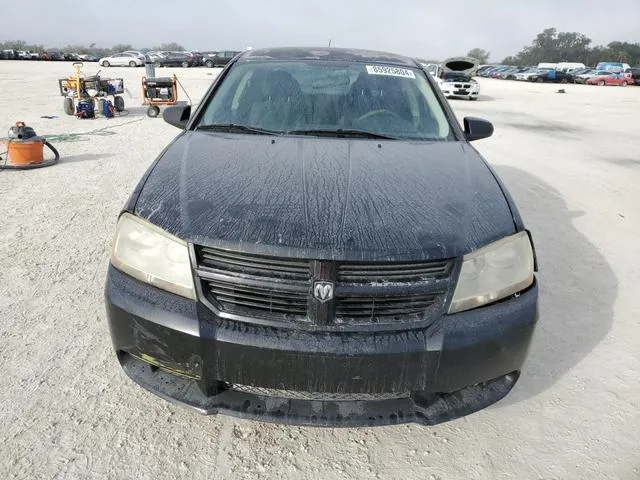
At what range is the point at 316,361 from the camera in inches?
65.4

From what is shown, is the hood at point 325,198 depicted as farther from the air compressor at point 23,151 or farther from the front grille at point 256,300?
the air compressor at point 23,151

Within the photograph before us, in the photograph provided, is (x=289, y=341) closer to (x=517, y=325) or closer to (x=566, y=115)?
(x=517, y=325)

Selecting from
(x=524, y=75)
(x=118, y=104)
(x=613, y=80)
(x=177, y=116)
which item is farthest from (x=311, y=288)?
(x=524, y=75)

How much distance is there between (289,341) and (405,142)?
61.2 inches

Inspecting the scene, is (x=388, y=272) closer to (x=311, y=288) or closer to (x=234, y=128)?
(x=311, y=288)

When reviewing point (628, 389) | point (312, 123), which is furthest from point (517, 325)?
point (312, 123)

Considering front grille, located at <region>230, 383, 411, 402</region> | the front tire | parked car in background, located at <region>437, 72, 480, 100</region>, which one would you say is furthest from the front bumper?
parked car in background, located at <region>437, 72, 480, 100</region>

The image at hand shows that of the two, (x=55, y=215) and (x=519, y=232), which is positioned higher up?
(x=519, y=232)

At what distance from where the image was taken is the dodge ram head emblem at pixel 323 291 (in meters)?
1.66

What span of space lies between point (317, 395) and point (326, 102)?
6.21 ft

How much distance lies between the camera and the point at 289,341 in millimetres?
1667

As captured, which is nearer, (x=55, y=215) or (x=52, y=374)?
(x=52, y=374)

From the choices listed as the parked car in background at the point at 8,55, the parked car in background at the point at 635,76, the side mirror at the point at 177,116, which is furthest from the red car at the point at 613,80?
the parked car in background at the point at 8,55

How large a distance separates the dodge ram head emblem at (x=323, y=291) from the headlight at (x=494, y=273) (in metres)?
0.46
